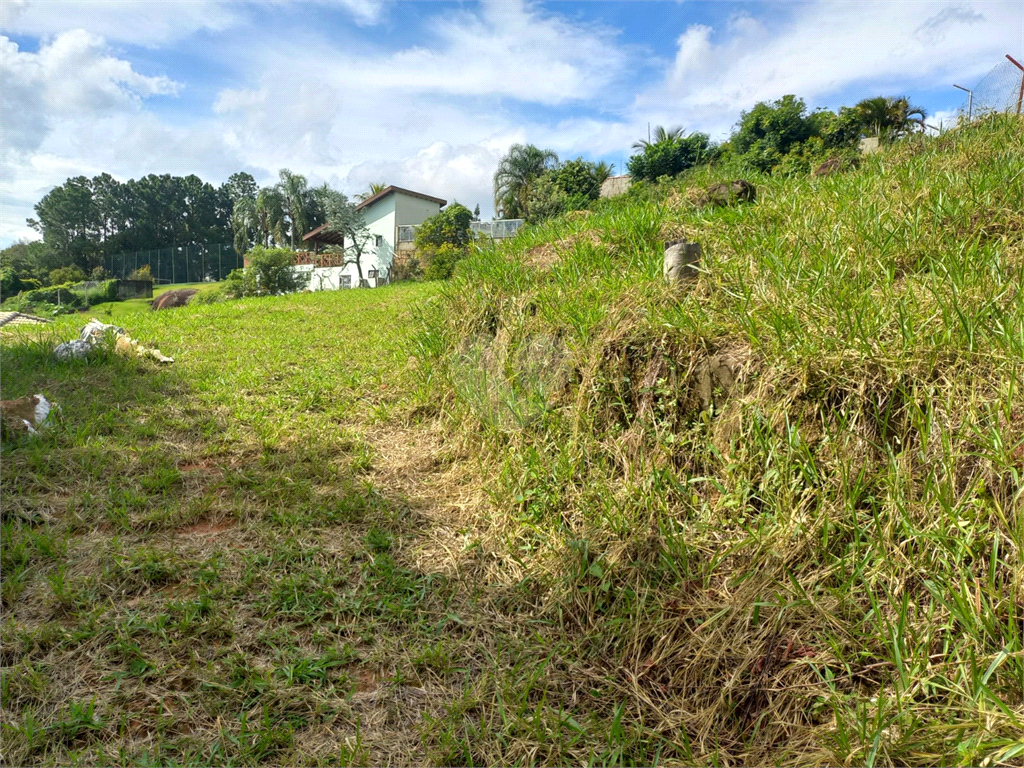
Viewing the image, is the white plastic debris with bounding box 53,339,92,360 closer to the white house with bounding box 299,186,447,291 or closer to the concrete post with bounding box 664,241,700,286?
the concrete post with bounding box 664,241,700,286

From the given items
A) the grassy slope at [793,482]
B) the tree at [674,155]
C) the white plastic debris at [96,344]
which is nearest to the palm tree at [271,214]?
the tree at [674,155]

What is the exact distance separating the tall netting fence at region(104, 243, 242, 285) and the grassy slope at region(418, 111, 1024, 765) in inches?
1569

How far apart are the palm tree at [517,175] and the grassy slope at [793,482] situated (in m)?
24.8

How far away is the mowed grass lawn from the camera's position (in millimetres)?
1446

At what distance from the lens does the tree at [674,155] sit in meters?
17.6

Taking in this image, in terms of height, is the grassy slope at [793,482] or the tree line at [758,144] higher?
the tree line at [758,144]

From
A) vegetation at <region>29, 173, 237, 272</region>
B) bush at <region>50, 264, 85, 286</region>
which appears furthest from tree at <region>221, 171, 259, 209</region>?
bush at <region>50, 264, 85, 286</region>

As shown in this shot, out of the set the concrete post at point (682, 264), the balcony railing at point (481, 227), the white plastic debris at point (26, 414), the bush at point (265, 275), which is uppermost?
the balcony railing at point (481, 227)

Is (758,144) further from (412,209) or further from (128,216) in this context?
(128,216)

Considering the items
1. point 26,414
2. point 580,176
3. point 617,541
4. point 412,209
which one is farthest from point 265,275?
point 617,541

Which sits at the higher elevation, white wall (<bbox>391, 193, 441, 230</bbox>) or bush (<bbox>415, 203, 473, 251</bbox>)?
white wall (<bbox>391, 193, 441, 230</bbox>)

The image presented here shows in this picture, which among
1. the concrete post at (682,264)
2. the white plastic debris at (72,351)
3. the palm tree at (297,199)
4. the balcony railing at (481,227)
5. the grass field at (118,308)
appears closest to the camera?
the concrete post at (682,264)

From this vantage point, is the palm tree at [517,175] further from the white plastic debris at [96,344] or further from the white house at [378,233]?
the white plastic debris at [96,344]

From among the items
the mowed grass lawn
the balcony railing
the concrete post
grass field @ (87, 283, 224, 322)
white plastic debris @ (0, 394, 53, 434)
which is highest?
the balcony railing
